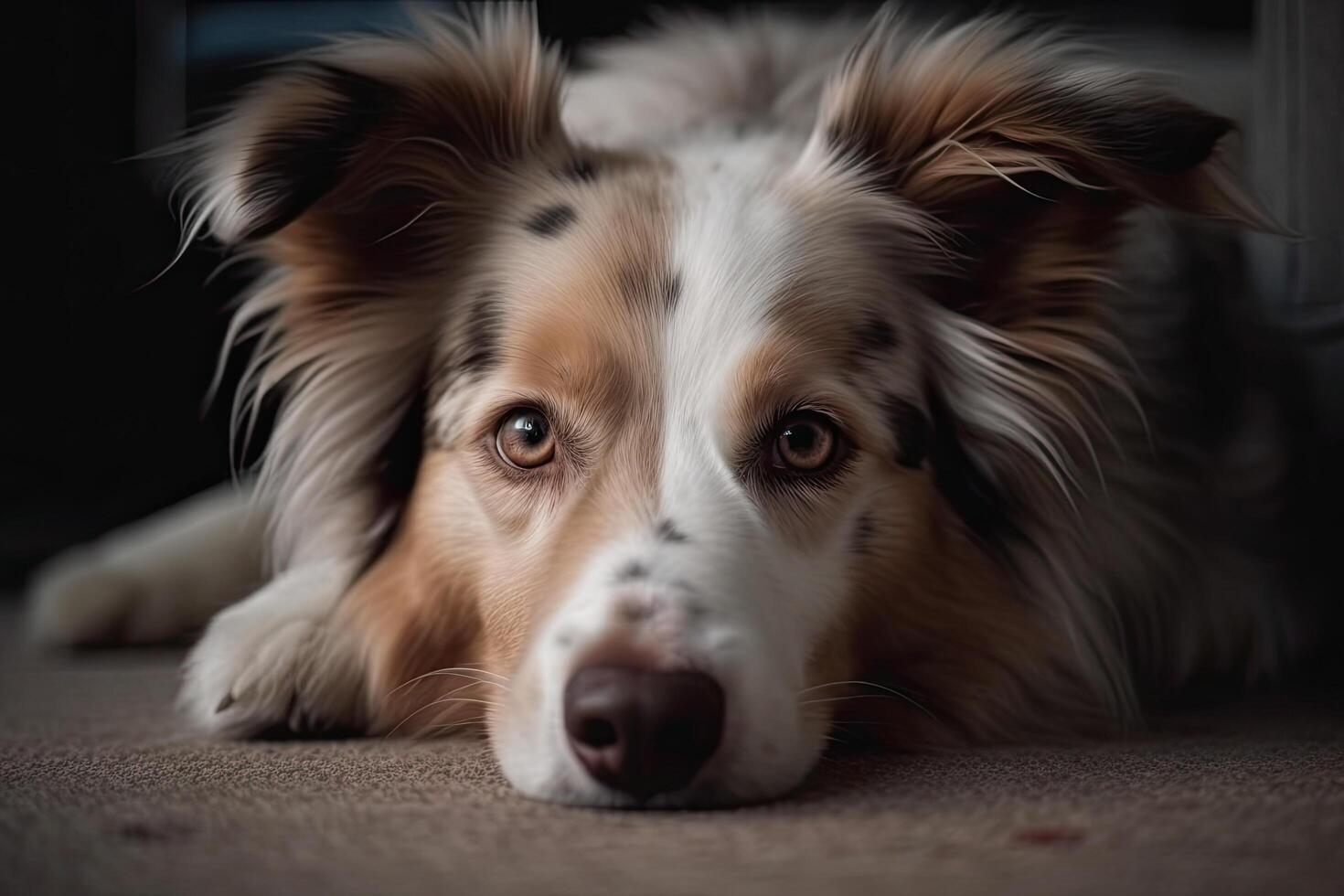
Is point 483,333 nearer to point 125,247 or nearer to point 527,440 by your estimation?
point 527,440

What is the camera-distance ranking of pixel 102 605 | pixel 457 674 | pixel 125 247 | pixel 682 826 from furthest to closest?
1. pixel 125 247
2. pixel 102 605
3. pixel 457 674
4. pixel 682 826

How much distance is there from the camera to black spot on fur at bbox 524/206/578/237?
1.82 metres

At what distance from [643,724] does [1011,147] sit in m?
0.98

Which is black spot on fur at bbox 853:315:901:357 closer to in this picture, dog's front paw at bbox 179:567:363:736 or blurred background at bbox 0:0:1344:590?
dog's front paw at bbox 179:567:363:736

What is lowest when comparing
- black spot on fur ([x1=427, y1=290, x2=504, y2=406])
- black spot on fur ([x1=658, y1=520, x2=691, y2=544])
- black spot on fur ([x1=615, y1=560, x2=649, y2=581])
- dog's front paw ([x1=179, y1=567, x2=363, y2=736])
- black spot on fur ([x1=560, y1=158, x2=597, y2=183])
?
dog's front paw ([x1=179, y1=567, x2=363, y2=736])

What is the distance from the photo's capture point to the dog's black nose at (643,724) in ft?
4.24

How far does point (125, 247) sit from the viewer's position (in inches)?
154

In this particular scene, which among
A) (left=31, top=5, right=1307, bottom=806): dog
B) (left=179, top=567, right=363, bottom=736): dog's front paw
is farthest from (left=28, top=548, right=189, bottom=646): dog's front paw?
(left=179, top=567, right=363, bottom=736): dog's front paw

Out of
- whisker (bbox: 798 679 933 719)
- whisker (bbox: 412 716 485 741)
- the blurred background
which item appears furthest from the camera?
the blurred background

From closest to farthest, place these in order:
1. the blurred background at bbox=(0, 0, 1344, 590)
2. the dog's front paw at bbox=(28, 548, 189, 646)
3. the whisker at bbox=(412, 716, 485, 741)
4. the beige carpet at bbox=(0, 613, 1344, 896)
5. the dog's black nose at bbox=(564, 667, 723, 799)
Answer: the beige carpet at bbox=(0, 613, 1344, 896) < the dog's black nose at bbox=(564, 667, 723, 799) < the whisker at bbox=(412, 716, 485, 741) < the dog's front paw at bbox=(28, 548, 189, 646) < the blurred background at bbox=(0, 0, 1344, 590)

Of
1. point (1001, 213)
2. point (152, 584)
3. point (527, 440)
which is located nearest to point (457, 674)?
point (527, 440)

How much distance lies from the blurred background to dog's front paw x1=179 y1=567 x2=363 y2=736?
1.97m

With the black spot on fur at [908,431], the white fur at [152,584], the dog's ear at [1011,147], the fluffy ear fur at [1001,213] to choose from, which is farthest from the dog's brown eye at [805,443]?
the white fur at [152,584]

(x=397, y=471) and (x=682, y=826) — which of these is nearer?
(x=682, y=826)
